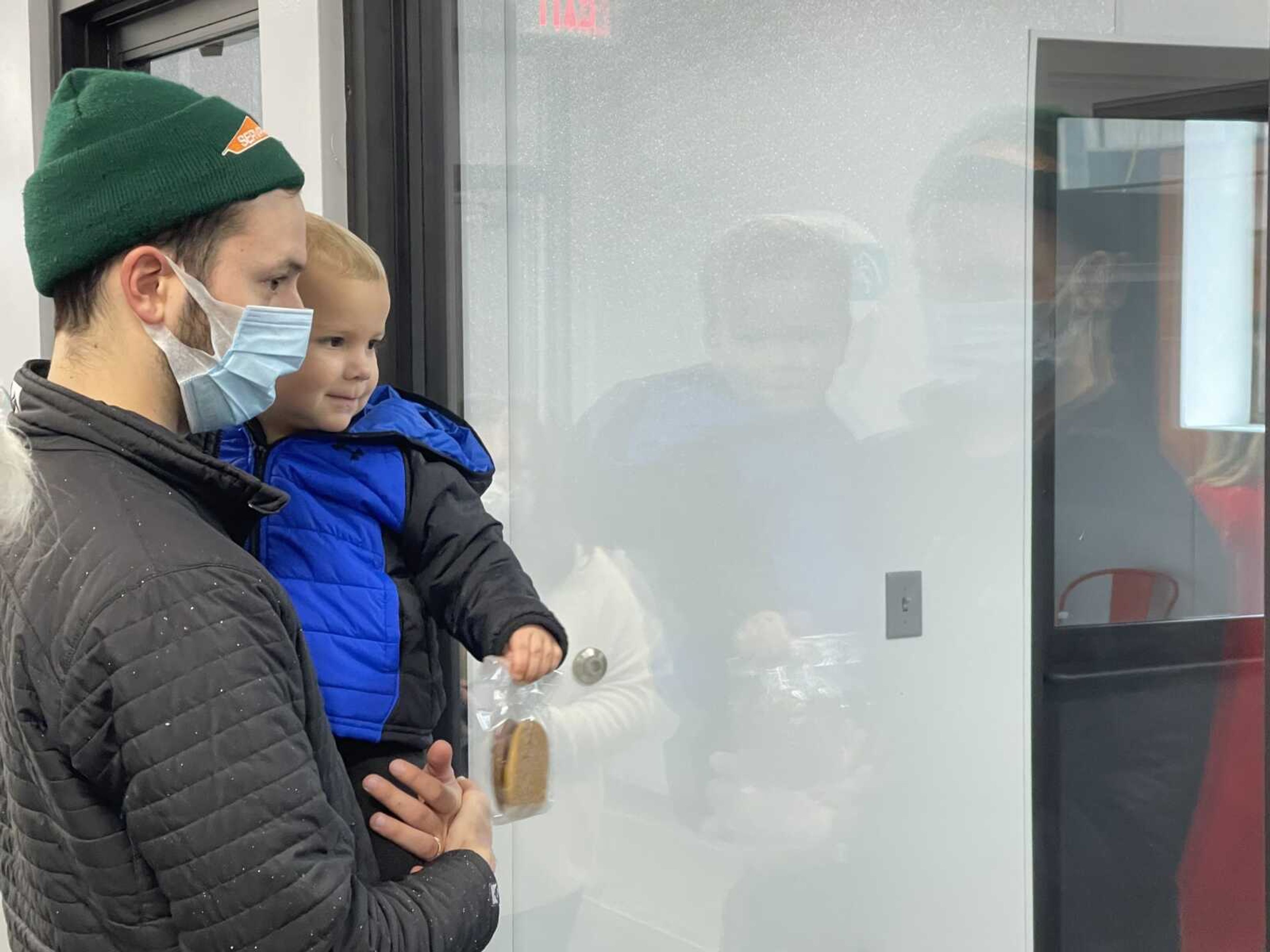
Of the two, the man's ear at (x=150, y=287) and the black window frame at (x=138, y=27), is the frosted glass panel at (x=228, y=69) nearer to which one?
the black window frame at (x=138, y=27)

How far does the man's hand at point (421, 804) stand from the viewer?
1.48m

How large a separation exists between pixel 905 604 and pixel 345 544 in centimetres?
107

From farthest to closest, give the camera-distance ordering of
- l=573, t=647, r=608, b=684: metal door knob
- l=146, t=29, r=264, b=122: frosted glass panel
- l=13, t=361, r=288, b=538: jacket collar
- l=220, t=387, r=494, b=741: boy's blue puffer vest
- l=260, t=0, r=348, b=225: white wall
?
l=146, t=29, r=264, b=122: frosted glass panel, l=573, t=647, r=608, b=684: metal door knob, l=260, t=0, r=348, b=225: white wall, l=220, t=387, r=494, b=741: boy's blue puffer vest, l=13, t=361, r=288, b=538: jacket collar

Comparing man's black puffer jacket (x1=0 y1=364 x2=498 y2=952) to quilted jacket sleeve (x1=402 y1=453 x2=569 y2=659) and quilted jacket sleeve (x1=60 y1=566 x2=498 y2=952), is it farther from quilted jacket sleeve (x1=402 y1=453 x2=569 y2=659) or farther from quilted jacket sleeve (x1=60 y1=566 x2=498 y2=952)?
quilted jacket sleeve (x1=402 y1=453 x2=569 y2=659)

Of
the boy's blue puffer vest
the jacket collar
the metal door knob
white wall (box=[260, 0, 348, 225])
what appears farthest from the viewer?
the metal door knob

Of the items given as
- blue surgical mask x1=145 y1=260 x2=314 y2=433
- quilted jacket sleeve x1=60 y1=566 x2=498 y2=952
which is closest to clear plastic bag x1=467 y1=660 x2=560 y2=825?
blue surgical mask x1=145 y1=260 x2=314 y2=433

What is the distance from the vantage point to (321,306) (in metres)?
1.60

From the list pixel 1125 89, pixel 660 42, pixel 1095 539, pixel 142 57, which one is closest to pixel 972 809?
pixel 1095 539

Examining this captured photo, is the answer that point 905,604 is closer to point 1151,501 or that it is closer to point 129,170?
point 1151,501

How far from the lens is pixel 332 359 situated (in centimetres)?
160

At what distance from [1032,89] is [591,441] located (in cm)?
84

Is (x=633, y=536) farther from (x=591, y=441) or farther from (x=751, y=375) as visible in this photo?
(x=751, y=375)

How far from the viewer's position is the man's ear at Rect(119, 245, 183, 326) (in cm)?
123

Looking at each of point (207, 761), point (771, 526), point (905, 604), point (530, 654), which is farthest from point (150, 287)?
point (905, 604)
